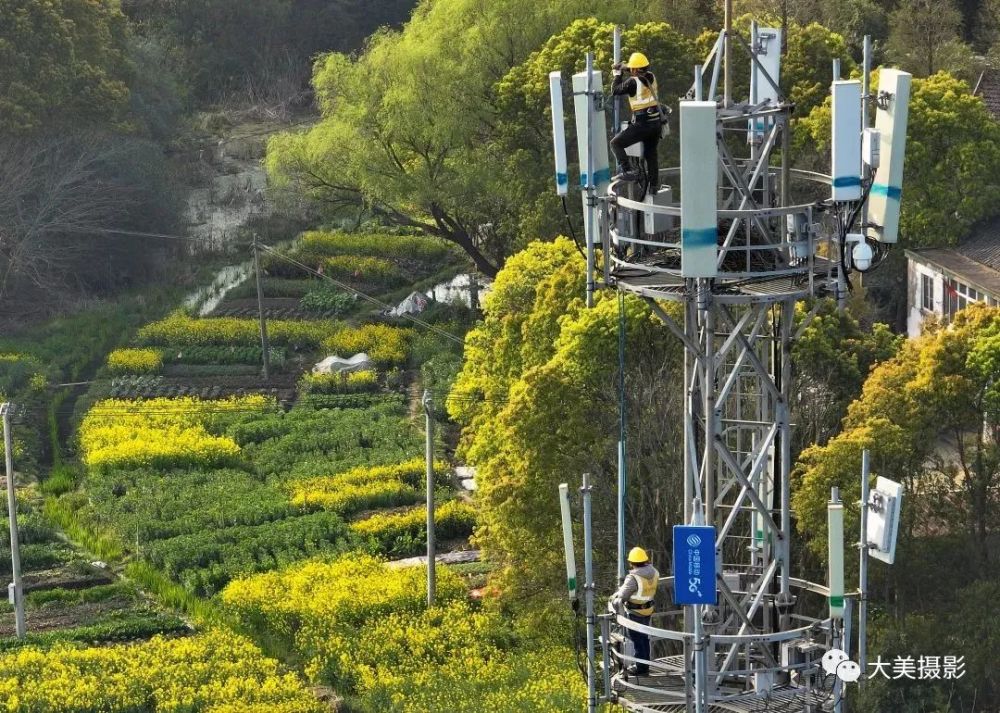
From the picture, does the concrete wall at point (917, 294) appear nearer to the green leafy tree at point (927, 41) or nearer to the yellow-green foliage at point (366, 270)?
the green leafy tree at point (927, 41)

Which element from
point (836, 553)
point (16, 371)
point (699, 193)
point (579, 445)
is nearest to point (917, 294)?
point (579, 445)

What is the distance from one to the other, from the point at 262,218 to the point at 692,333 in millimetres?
49779

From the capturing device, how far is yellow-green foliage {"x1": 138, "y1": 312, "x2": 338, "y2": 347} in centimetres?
5372

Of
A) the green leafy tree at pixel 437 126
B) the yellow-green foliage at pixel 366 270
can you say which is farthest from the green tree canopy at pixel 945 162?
the yellow-green foliage at pixel 366 270

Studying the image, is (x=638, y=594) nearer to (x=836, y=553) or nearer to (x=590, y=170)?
(x=836, y=553)

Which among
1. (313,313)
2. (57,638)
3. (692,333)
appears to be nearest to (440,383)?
(313,313)

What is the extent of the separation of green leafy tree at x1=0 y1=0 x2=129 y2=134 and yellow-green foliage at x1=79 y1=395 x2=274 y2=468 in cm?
1398

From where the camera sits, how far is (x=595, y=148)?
1825cm

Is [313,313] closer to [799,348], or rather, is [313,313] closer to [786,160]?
[799,348]

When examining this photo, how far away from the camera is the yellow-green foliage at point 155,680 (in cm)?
3272

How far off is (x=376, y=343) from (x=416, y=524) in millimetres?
11730

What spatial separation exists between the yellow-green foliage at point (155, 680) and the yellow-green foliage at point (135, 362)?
16.9m

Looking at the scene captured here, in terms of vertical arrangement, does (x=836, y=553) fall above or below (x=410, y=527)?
above

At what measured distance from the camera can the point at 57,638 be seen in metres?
36.5
